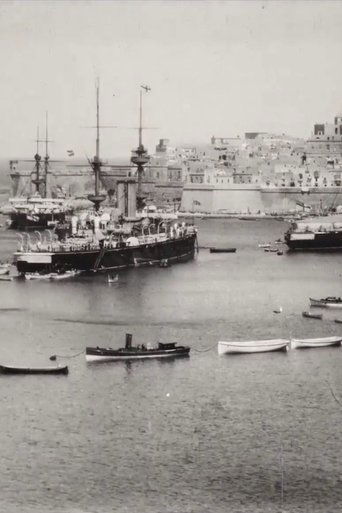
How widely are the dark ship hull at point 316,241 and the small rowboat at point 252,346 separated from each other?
387 inches

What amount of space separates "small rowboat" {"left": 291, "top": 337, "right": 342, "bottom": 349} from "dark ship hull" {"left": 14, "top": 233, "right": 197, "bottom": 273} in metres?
5.72

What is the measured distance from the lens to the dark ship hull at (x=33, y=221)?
24438 mm

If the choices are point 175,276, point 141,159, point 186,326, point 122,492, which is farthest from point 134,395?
point 141,159

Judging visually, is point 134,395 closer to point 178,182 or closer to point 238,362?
point 238,362

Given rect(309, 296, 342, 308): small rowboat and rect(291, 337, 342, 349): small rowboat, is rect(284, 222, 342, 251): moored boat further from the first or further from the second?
rect(291, 337, 342, 349): small rowboat

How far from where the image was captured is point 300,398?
24.2ft

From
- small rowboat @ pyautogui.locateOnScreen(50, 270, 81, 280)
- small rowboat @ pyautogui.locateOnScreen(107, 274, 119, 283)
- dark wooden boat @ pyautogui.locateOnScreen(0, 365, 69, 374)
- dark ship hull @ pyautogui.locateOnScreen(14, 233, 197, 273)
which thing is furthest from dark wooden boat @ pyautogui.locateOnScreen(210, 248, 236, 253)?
dark wooden boat @ pyautogui.locateOnScreen(0, 365, 69, 374)

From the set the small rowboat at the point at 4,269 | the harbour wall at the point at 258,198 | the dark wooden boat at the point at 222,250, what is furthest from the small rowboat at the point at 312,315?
the harbour wall at the point at 258,198

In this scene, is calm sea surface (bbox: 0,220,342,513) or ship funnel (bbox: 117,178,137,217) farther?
ship funnel (bbox: 117,178,137,217)

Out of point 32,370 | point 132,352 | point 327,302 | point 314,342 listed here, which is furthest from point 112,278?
point 32,370

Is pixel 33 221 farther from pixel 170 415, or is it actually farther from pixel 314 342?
pixel 170 415

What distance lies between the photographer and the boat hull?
8.44 metres

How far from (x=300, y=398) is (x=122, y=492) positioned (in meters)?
2.04

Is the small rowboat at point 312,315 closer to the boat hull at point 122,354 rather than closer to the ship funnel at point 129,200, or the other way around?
the boat hull at point 122,354
